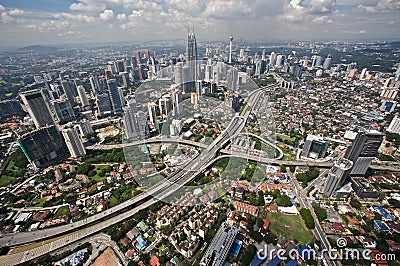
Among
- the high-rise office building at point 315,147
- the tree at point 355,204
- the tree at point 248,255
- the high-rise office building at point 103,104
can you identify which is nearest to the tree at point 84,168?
the high-rise office building at point 103,104

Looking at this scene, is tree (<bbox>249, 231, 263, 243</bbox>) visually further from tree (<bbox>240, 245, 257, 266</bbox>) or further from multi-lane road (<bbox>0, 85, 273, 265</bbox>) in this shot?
multi-lane road (<bbox>0, 85, 273, 265</bbox>)

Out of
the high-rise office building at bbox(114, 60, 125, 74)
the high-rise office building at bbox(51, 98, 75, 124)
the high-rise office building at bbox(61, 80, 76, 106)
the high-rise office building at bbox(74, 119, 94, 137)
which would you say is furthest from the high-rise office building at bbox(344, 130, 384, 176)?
the high-rise office building at bbox(114, 60, 125, 74)

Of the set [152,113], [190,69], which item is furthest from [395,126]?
[152,113]

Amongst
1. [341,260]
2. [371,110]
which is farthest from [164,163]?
[371,110]

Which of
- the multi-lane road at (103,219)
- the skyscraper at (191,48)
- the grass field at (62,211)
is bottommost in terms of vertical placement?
the grass field at (62,211)

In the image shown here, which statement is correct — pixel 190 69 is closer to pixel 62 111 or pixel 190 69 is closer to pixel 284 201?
pixel 62 111

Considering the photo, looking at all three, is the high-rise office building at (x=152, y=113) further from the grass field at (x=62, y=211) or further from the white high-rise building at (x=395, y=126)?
the white high-rise building at (x=395, y=126)

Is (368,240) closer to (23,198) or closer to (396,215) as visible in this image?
(396,215)

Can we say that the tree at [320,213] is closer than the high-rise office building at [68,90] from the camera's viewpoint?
Yes
